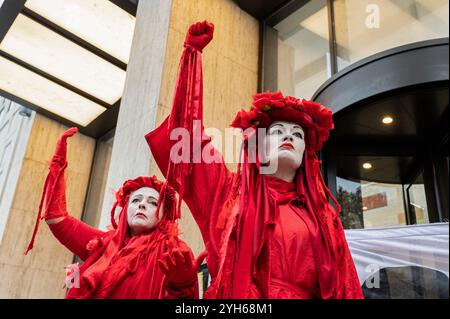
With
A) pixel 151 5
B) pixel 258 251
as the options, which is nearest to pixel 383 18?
pixel 151 5

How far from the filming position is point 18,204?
6855mm

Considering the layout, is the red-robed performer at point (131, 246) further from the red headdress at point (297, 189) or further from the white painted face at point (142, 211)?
the red headdress at point (297, 189)

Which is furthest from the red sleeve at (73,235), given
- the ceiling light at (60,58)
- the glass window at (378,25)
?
the ceiling light at (60,58)

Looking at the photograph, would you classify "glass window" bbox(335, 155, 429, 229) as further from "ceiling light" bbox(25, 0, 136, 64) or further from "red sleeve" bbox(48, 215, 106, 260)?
"ceiling light" bbox(25, 0, 136, 64)

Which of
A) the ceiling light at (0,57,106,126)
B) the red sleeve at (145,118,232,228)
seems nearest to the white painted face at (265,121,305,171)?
the red sleeve at (145,118,232,228)

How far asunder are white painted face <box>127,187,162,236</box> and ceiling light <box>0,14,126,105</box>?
4.20 m

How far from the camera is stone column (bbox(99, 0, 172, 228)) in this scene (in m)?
3.61

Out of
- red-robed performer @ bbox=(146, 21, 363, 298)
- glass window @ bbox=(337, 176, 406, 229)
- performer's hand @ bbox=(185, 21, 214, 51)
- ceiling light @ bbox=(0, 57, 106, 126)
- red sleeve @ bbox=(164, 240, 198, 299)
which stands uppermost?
ceiling light @ bbox=(0, 57, 106, 126)

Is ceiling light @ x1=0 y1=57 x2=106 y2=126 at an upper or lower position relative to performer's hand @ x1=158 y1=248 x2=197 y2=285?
upper

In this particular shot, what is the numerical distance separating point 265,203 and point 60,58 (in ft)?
17.0

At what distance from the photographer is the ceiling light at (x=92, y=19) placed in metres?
5.42

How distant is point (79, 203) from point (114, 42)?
2865 millimetres

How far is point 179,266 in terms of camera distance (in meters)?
1.61
